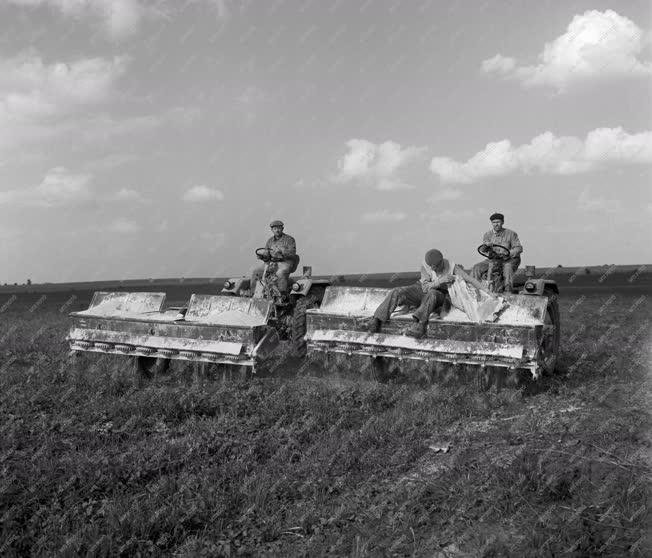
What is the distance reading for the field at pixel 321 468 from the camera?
3.66 m

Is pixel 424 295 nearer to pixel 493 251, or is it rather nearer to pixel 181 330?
pixel 493 251

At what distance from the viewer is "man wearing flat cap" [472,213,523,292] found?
905 centimetres

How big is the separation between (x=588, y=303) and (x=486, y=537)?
63.5ft

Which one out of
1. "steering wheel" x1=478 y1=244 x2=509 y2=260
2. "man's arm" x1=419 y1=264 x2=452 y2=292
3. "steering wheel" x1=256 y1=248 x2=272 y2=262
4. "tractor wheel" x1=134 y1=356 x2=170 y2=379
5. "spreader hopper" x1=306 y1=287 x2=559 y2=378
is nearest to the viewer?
"spreader hopper" x1=306 y1=287 x2=559 y2=378

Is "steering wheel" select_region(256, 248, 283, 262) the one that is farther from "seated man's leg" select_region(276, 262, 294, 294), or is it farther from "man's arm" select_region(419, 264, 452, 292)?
"man's arm" select_region(419, 264, 452, 292)

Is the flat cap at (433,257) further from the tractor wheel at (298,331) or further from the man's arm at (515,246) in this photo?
the tractor wheel at (298,331)

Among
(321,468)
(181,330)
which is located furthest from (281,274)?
(321,468)

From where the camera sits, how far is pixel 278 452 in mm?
5055

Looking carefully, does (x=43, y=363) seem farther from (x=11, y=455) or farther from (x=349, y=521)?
(x=349, y=521)

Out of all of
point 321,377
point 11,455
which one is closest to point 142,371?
point 321,377

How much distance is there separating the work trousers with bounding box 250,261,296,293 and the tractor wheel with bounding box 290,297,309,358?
0.49 meters

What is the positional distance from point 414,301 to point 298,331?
1.82 meters

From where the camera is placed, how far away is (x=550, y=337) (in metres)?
8.38

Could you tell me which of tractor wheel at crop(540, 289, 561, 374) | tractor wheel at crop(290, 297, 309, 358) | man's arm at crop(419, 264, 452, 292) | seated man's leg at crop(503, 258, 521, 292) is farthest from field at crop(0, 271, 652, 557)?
seated man's leg at crop(503, 258, 521, 292)
